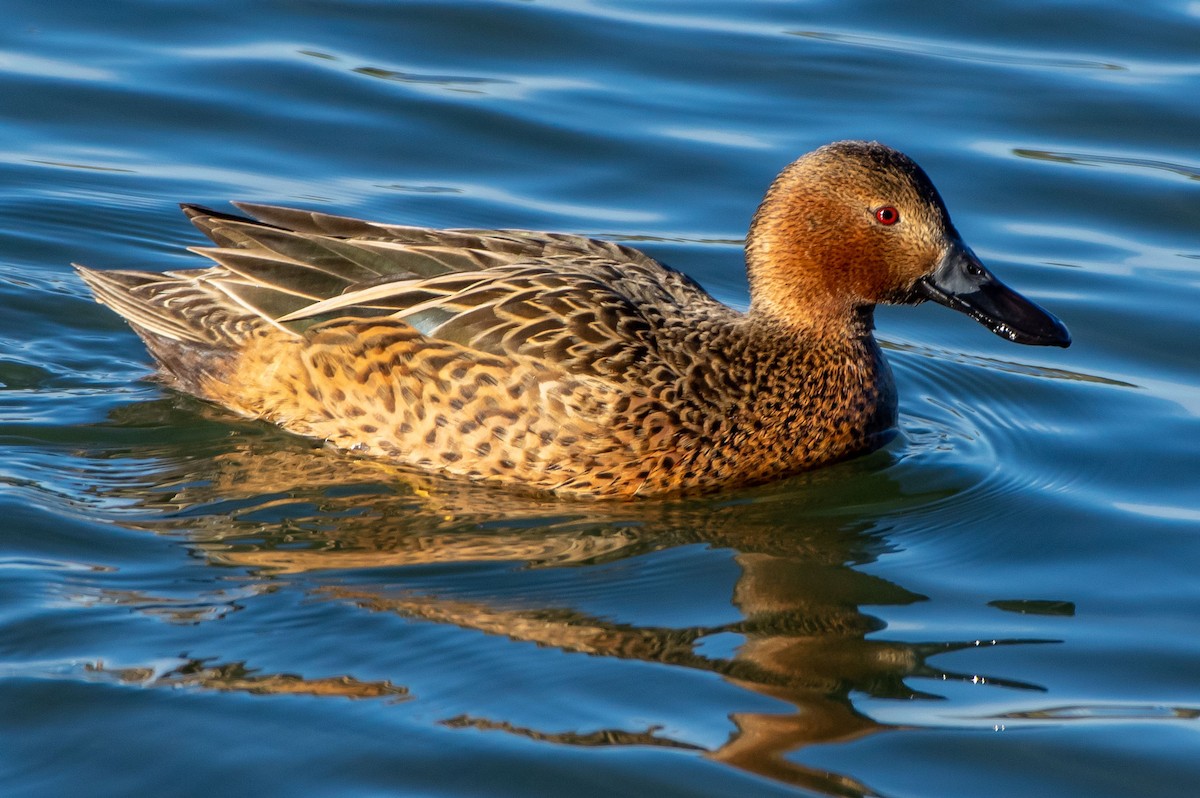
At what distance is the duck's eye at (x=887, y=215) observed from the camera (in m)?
7.46

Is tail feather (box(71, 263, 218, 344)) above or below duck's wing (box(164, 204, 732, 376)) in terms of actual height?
below

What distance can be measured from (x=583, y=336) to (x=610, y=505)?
0.67 metres

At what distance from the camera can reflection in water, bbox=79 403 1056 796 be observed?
18.7ft

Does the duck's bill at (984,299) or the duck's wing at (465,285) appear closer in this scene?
the duck's wing at (465,285)

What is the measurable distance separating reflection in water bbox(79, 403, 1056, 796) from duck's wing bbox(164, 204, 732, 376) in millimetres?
584

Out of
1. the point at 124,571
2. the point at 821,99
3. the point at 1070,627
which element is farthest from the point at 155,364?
the point at 821,99

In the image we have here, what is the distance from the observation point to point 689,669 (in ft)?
19.5

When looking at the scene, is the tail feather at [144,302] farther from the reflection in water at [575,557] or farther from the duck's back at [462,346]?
the reflection in water at [575,557]

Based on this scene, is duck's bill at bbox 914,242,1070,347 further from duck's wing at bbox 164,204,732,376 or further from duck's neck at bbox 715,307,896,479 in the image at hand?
duck's wing at bbox 164,204,732,376

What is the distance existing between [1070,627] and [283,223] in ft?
11.9

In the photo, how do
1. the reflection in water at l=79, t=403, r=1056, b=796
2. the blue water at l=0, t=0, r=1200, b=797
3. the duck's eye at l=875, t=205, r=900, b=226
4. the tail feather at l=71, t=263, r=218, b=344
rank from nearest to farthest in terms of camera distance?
1. the blue water at l=0, t=0, r=1200, b=797
2. the reflection in water at l=79, t=403, r=1056, b=796
3. the duck's eye at l=875, t=205, r=900, b=226
4. the tail feather at l=71, t=263, r=218, b=344

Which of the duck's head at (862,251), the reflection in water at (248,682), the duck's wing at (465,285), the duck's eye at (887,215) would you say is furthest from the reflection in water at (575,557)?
the duck's eye at (887,215)

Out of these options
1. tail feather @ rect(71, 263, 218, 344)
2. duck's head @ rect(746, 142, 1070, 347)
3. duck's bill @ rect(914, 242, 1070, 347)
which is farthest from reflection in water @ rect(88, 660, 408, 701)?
duck's bill @ rect(914, 242, 1070, 347)

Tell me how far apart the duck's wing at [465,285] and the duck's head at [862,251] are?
365 mm
